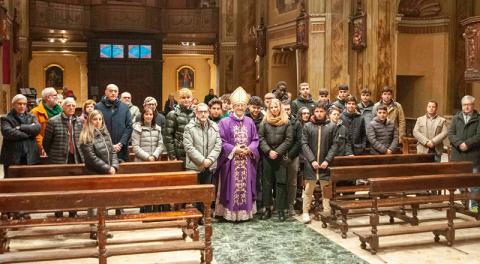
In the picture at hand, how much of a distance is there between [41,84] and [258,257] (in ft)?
71.0

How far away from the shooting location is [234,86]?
21.7 metres

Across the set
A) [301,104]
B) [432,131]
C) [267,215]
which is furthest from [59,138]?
[432,131]

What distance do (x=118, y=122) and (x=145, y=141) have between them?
2.06 feet

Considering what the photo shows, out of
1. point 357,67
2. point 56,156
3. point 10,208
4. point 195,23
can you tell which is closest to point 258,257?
point 10,208

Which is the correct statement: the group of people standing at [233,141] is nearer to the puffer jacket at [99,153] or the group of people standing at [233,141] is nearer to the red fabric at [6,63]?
the puffer jacket at [99,153]

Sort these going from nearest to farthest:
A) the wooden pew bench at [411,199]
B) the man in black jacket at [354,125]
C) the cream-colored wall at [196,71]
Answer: the wooden pew bench at [411,199]
the man in black jacket at [354,125]
the cream-colored wall at [196,71]

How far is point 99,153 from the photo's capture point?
679cm

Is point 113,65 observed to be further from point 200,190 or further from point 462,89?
point 200,190

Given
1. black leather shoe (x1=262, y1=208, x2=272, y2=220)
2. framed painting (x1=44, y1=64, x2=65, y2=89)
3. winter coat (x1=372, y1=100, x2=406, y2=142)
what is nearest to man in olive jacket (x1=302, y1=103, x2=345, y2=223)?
black leather shoe (x1=262, y1=208, x2=272, y2=220)

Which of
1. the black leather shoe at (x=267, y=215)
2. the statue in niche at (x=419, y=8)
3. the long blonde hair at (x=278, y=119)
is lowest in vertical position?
the black leather shoe at (x=267, y=215)

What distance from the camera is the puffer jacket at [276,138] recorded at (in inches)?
315

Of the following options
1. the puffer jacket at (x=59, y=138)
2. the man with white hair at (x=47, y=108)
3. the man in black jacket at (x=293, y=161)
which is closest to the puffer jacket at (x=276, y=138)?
the man in black jacket at (x=293, y=161)

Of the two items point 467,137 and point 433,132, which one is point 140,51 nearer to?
point 433,132

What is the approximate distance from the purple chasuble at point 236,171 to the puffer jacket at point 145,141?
35.9 inches
